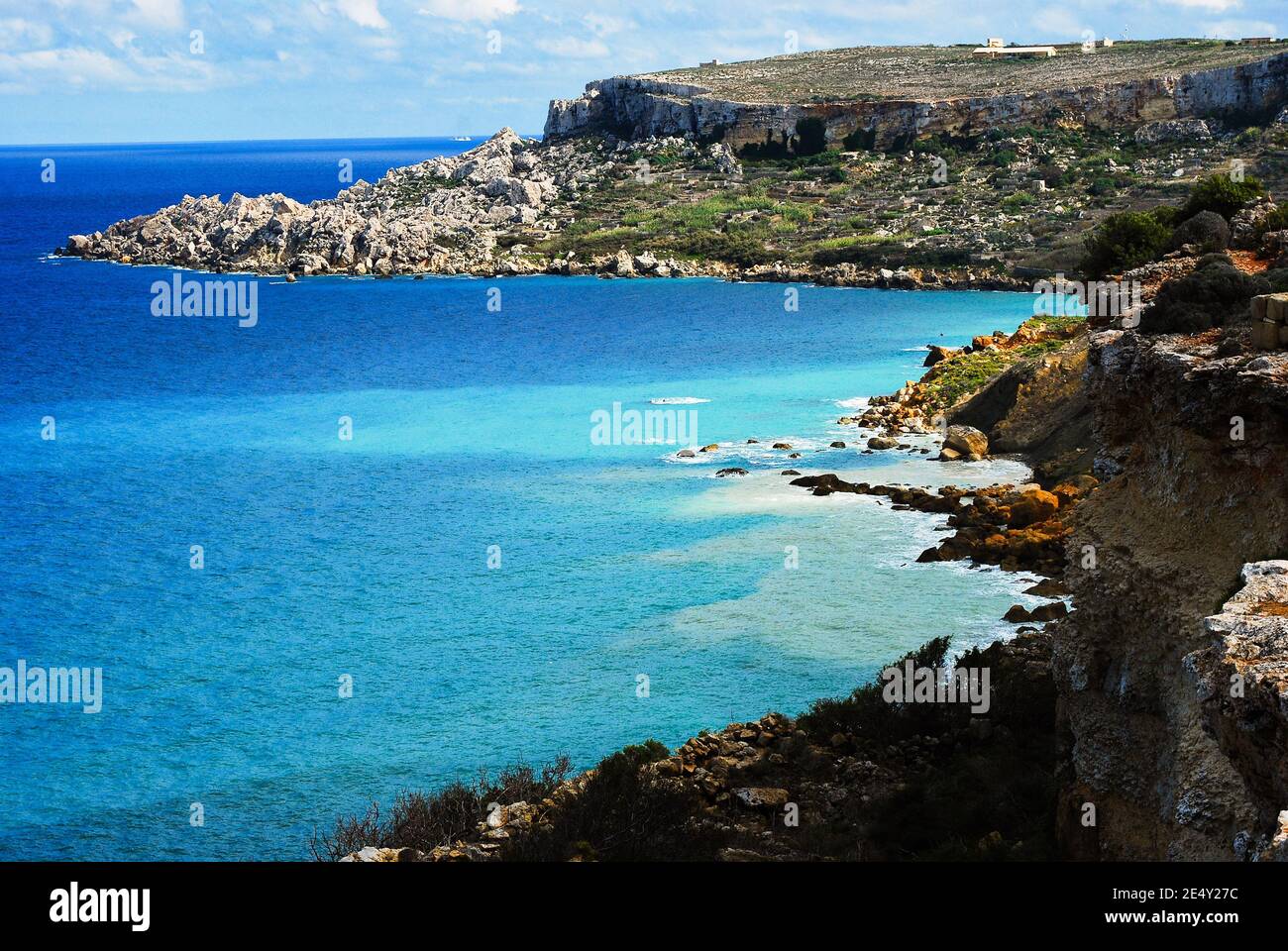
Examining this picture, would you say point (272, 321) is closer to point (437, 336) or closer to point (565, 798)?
point (437, 336)

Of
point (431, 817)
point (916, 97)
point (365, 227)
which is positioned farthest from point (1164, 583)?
point (916, 97)

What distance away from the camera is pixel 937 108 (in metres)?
101

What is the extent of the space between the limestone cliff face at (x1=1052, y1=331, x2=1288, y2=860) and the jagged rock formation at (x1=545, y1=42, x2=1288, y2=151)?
9087 centimetres

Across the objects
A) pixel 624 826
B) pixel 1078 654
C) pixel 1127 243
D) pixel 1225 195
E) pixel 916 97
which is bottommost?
pixel 624 826

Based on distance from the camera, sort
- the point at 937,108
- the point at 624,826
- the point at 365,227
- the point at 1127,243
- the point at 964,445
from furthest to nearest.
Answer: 1. the point at 937,108
2. the point at 365,227
3. the point at 964,445
4. the point at 1127,243
5. the point at 624,826

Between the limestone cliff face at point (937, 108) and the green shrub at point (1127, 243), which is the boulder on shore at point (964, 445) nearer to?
the green shrub at point (1127, 243)

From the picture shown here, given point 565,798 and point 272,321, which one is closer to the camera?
point 565,798

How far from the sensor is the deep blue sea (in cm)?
1788

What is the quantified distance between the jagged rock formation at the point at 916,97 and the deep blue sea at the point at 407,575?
5094cm

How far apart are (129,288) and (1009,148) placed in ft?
201

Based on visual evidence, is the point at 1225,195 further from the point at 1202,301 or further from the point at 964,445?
the point at 1202,301

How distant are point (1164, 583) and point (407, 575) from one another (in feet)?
59.7
